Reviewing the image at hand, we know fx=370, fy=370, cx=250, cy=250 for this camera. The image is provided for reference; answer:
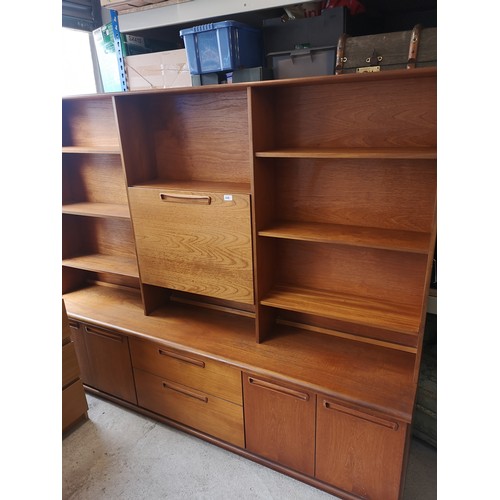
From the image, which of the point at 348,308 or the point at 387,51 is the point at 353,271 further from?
the point at 387,51

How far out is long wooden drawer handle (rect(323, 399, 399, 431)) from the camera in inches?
57.3

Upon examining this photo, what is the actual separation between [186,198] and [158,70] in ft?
2.29

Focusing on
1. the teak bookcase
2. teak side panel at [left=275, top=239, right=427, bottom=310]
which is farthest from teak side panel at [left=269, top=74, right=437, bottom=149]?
teak side panel at [left=275, top=239, right=427, bottom=310]

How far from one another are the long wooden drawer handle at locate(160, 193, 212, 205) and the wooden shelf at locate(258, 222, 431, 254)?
30 centimetres

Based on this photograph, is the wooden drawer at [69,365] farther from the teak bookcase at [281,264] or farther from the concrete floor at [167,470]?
the concrete floor at [167,470]

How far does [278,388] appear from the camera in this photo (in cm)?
166

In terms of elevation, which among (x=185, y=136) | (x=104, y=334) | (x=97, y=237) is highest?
(x=185, y=136)

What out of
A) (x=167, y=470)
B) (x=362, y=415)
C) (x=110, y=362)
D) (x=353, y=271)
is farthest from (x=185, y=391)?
(x=353, y=271)

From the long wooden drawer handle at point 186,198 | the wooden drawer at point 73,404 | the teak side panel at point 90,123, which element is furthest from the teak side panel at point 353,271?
the wooden drawer at point 73,404

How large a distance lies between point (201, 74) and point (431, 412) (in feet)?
6.52

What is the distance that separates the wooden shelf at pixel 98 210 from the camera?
2.08m

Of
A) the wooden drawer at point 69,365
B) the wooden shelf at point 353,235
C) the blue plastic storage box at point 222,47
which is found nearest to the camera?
the wooden shelf at point 353,235

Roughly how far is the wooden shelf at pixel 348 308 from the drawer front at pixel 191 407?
589mm

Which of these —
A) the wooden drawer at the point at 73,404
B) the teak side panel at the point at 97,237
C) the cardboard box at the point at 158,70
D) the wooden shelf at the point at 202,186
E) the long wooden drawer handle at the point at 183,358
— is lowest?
the wooden drawer at the point at 73,404
